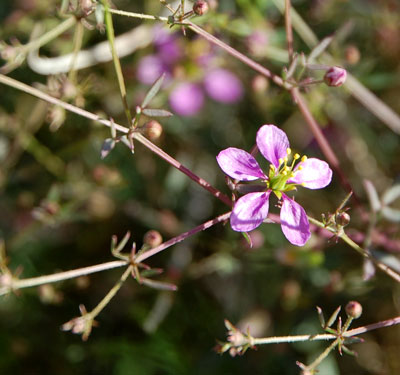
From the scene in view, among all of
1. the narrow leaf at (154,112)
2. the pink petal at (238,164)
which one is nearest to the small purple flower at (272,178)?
the pink petal at (238,164)

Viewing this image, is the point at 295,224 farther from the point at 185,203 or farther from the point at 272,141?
the point at 185,203

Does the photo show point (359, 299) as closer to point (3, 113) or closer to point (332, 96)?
point (332, 96)

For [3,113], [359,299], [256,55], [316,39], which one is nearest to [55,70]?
[3,113]

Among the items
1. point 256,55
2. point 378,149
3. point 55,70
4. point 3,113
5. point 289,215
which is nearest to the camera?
point 289,215

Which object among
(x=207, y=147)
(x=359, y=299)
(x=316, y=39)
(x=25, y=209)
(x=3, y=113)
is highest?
(x=316, y=39)

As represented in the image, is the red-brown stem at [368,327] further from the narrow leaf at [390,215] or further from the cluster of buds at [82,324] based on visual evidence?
the cluster of buds at [82,324]

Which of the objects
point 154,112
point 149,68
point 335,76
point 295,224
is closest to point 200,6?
point 154,112

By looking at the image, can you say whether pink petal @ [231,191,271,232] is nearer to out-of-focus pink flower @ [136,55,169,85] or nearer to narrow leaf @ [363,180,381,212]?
narrow leaf @ [363,180,381,212]
